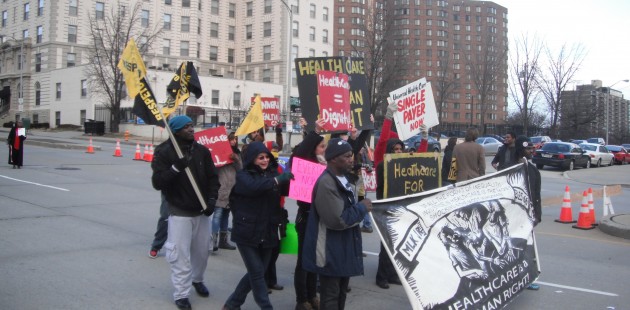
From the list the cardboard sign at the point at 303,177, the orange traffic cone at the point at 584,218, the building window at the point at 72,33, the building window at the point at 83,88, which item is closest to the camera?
the cardboard sign at the point at 303,177

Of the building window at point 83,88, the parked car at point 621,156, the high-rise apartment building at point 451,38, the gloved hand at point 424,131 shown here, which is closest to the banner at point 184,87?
the gloved hand at point 424,131

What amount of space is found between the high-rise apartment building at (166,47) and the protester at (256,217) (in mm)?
46000

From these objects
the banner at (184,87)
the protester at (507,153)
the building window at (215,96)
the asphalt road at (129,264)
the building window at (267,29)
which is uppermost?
the building window at (267,29)

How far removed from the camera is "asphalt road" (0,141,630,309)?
570 cm

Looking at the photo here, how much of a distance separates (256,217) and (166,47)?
62.9m

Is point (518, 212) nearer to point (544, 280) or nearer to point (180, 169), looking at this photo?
point (544, 280)

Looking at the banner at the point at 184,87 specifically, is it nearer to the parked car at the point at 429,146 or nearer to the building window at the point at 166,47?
the parked car at the point at 429,146

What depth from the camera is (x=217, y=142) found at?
24.9 feet

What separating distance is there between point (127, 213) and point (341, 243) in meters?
7.44

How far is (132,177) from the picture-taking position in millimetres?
17141

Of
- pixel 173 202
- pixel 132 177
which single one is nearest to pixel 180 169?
pixel 173 202

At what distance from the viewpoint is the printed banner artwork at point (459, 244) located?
4613 mm

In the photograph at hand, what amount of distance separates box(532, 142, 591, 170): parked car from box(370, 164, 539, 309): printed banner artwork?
2502 centimetres

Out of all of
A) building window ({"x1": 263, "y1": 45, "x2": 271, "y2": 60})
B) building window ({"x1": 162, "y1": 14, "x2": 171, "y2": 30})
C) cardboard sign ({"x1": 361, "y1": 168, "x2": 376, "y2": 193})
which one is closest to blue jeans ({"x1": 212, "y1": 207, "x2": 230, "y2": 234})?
cardboard sign ({"x1": 361, "y1": 168, "x2": 376, "y2": 193})
